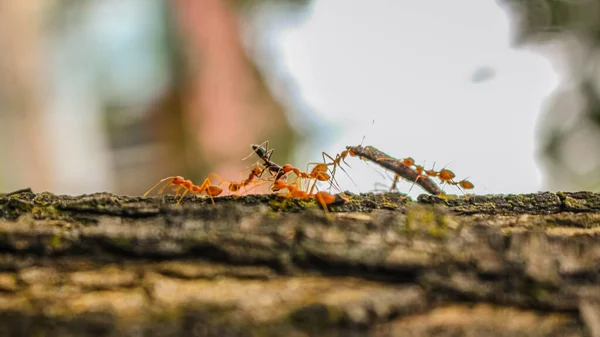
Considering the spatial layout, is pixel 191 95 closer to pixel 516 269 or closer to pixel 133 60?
pixel 133 60

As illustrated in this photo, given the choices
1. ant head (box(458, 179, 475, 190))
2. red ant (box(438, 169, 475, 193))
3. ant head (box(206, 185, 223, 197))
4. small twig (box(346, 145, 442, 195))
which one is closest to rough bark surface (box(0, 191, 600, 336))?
ant head (box(206, 185, 223, 197))

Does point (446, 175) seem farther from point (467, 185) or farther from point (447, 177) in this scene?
point (467, 185)

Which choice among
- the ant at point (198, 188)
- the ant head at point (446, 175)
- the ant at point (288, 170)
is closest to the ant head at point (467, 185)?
the ant head at point (446, 175)

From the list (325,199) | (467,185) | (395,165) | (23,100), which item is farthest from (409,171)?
(23,100)

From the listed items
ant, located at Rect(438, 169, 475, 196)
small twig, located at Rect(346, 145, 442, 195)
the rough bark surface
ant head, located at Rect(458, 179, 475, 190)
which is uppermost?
small twig, located at Rect(346, 145, 442, 195)

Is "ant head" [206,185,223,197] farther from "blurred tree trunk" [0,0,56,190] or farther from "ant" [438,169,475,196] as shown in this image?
"blurred tree trunk" [0,0,56,190]

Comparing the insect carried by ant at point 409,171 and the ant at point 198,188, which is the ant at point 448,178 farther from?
the ant at point 198,188
